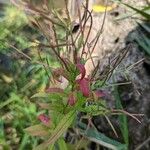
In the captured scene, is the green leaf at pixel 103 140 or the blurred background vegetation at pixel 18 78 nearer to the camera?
the green leaf at pixel 103 140

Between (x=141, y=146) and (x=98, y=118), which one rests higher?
(x=98, y=118)

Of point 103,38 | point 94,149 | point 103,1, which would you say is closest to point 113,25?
point 103,38

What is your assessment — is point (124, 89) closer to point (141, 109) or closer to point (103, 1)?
point (141, 109)

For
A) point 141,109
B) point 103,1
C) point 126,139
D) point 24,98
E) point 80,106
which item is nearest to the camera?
point 80,106

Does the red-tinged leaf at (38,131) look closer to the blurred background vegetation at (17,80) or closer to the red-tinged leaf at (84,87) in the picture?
the red-tinged leaf at (84,87)

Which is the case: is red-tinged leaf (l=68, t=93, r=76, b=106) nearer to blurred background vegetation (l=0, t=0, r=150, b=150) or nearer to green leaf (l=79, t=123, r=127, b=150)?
green leaf (l=79, t=123, r=127, b=150)

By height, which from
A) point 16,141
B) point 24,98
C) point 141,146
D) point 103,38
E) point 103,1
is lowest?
point 141,146

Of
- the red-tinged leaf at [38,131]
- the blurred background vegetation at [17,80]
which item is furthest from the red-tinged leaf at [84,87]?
the blurred background vegetation at [17,80]

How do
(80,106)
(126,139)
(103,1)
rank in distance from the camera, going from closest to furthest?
(80,106)
(126,139)
(103,1)
